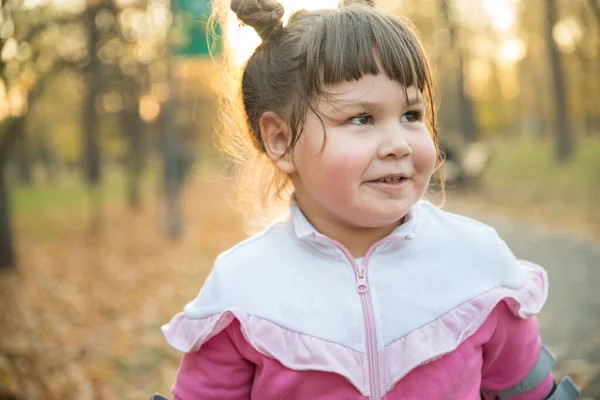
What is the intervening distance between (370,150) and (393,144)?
0.19 feet

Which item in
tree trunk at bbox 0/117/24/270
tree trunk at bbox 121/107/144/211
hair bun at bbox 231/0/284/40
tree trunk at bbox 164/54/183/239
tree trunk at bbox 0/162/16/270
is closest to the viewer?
hair bun at bbox 231/0/284/40

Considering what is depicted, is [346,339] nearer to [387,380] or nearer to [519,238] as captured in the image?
[387,380]

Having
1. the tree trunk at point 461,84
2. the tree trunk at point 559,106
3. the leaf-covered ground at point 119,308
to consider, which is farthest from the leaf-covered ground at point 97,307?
the tree trunk at point 461,84

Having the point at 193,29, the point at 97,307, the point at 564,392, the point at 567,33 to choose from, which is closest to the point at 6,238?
the point at 97,307

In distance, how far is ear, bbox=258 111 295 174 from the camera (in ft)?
5.41

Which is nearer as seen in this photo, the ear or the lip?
the lip

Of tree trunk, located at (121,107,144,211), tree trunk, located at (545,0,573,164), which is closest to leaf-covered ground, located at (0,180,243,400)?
tree trunk, located at (121,107,144,211)

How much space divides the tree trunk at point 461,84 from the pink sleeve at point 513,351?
46.9 ft

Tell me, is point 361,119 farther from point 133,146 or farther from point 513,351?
point 133,146

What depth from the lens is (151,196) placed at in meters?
20.9

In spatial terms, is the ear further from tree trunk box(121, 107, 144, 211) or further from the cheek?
tree trunk box(121, 107, 144, 211)

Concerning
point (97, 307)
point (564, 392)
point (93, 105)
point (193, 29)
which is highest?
point (193, 29)

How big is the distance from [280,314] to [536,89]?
25731mm

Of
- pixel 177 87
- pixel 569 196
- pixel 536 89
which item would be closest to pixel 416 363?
pixel 177 87
